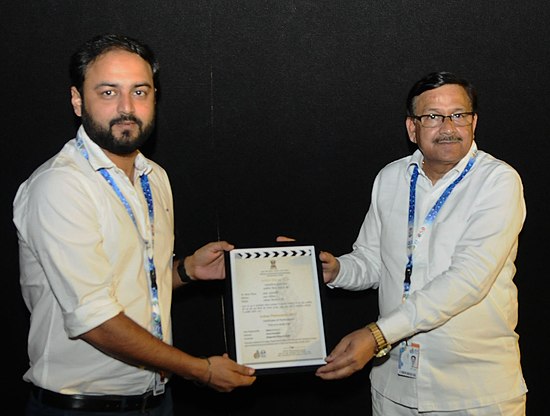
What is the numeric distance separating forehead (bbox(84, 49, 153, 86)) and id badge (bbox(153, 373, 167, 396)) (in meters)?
1.11

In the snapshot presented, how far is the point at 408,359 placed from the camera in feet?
9.20

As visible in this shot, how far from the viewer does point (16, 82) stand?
3.28 m

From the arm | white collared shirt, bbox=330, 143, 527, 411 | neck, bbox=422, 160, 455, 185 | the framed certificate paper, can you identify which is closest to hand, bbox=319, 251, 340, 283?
the framed certificate paper

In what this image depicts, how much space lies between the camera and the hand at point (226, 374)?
8.55 ft

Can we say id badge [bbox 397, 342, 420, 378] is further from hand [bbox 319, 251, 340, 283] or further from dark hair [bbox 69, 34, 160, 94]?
dark hair [bbox 69, 34, 160, 94]

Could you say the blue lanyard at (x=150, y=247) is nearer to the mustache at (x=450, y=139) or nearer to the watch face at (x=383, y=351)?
the watch face at (x=383, y=351)

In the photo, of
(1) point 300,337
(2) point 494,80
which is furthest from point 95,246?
(2) point 494,80

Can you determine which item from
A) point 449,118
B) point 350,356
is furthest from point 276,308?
point 449,118

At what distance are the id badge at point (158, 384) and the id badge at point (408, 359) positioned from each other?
956 mm

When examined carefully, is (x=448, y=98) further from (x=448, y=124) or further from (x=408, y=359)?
(x=408, y=359)

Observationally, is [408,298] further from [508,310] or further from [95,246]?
[95,246]

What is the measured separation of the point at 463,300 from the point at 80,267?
145 cm

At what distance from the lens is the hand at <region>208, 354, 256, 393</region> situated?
2.61 metres

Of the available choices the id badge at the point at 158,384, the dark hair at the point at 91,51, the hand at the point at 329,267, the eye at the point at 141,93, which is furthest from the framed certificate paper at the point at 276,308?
the dark hair at the point at 91,51
